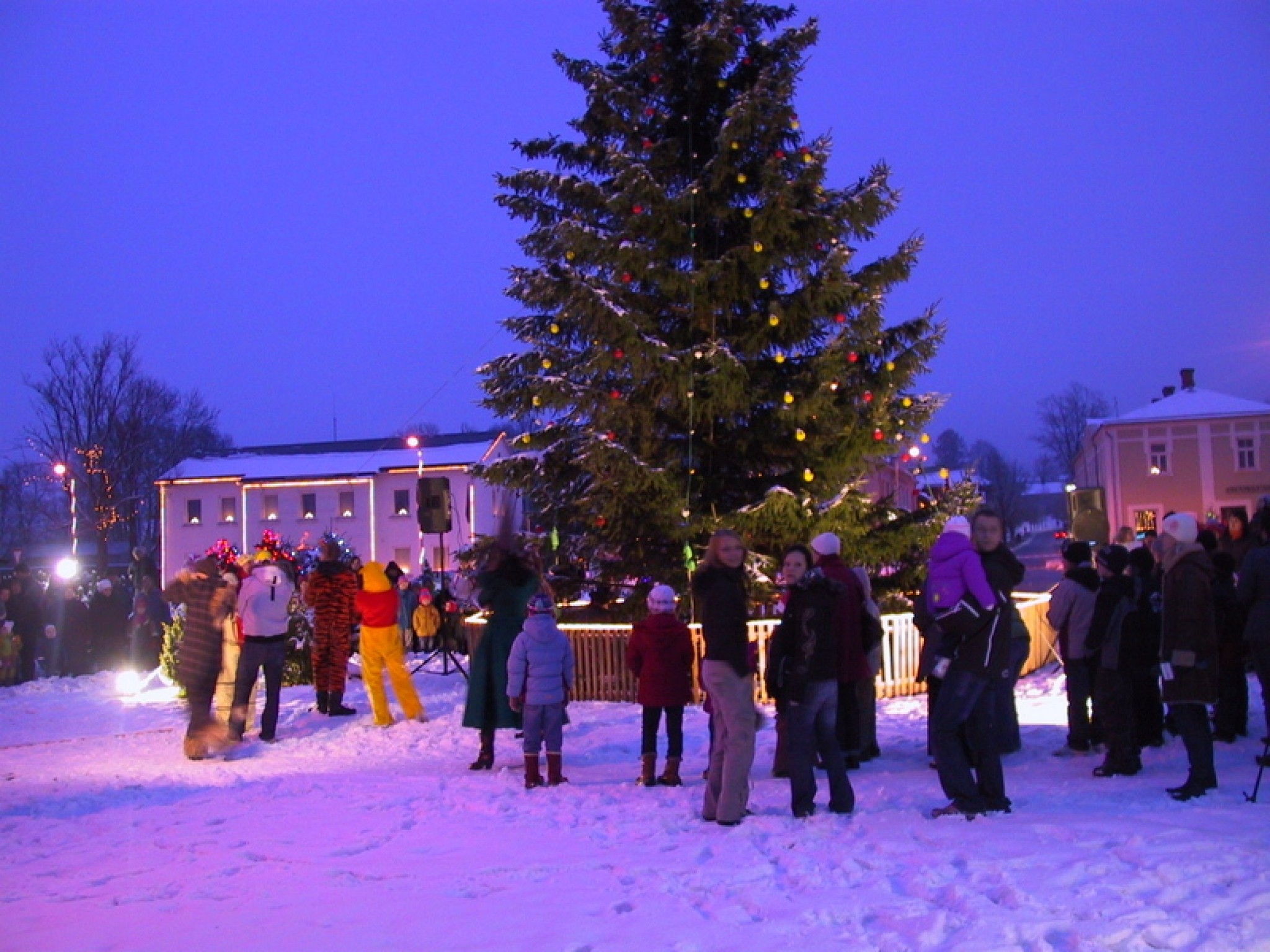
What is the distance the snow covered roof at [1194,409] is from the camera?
55.8m

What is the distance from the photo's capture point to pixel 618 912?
526cm

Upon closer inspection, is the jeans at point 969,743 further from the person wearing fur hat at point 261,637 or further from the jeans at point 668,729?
the person wearing fur hat at point 261,637

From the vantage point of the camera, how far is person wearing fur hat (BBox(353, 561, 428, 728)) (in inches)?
480

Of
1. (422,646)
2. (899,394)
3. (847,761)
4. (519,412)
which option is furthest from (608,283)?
(422,646)

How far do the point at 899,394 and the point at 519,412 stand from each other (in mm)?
5358

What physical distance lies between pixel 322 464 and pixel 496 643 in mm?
47785

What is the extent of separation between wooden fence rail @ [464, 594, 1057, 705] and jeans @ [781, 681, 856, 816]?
569 centimetres

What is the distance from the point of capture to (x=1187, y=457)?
56.6 m

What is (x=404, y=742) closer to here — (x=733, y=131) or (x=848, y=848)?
(x=848, y=848)


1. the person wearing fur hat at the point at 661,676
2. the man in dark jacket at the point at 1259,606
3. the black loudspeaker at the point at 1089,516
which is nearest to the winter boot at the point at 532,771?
the person wearing fur hat at the point at 661,676

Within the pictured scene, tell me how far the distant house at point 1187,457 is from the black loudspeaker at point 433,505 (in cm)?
4571

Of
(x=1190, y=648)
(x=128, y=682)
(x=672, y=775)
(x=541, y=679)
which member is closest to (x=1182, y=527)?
(x=1190, y=648)

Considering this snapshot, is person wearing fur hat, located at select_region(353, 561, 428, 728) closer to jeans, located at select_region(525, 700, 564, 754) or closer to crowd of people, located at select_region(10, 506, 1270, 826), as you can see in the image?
crowd of people, located at select_region(10, 506, 1270, 826)

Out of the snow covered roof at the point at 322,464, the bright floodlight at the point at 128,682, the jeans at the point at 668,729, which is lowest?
the bright floodlight at the point at 128,682
